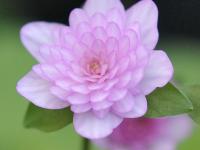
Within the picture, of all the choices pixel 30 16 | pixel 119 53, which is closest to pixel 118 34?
pixel 119 53

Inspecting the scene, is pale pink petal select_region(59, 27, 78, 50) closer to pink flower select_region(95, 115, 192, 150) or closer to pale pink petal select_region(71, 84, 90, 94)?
pale pink petal select_region(71, 84, 90, 94)

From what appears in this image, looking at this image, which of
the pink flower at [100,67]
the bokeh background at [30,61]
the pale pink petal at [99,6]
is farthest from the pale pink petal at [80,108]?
the bokeh background at [30,61]

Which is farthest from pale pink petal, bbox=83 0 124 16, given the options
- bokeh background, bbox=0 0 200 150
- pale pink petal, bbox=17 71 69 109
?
bokeh background, bbox=0 0 200 150

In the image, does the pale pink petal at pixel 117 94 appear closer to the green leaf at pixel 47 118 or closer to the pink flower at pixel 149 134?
the green leaf at pixel 47 118

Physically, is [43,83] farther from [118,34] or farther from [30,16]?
[30,16]

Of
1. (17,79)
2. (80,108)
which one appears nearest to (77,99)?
Answer: (80,108)

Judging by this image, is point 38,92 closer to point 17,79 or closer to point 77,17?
point 77,17
